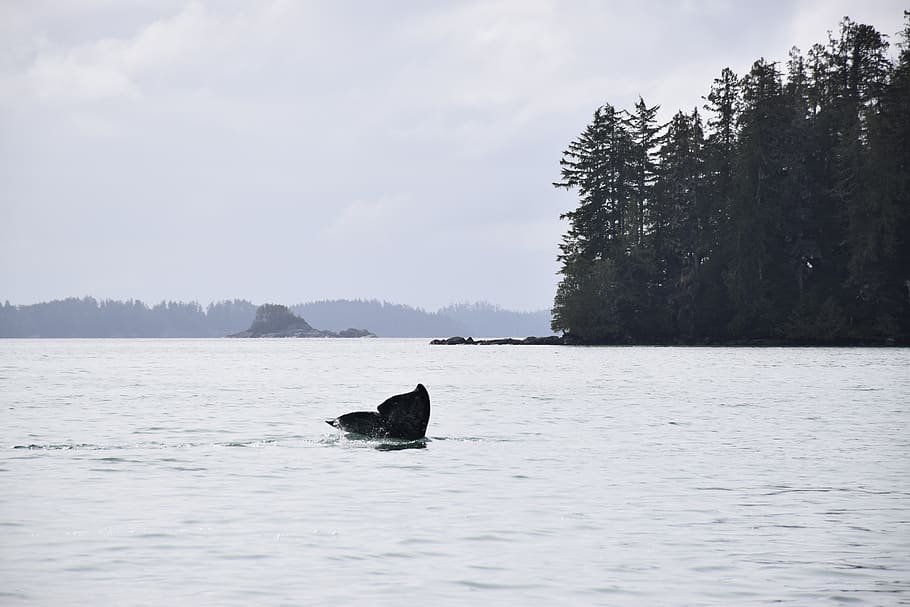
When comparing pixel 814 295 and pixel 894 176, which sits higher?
pixel 894 176

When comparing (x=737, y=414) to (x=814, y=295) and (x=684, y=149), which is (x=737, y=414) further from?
(x=684, y=149)

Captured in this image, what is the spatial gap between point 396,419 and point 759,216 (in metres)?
85.5

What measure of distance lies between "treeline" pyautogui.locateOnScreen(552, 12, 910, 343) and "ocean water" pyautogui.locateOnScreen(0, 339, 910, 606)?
2745 inches

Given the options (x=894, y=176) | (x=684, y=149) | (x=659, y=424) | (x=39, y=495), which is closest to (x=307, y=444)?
(x=39, y=495)

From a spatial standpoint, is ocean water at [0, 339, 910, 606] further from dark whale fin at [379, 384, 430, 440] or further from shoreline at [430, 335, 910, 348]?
shoreline at [430, 335, 910, 348]

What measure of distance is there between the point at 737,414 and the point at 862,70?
8884cm

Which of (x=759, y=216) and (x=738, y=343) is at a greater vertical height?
(x=759, y=216)

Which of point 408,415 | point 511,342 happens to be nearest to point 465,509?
point 408,415

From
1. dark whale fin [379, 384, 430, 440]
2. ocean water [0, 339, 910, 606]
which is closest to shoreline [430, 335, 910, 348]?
ocean water [0, 339, 910, 606]

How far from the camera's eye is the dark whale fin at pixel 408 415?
23312 millimetres

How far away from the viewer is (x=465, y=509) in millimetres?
13656

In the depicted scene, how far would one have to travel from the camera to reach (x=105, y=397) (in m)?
38.8

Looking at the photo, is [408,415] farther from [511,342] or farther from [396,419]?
[511,342]

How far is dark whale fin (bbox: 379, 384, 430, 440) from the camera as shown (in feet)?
76.5
